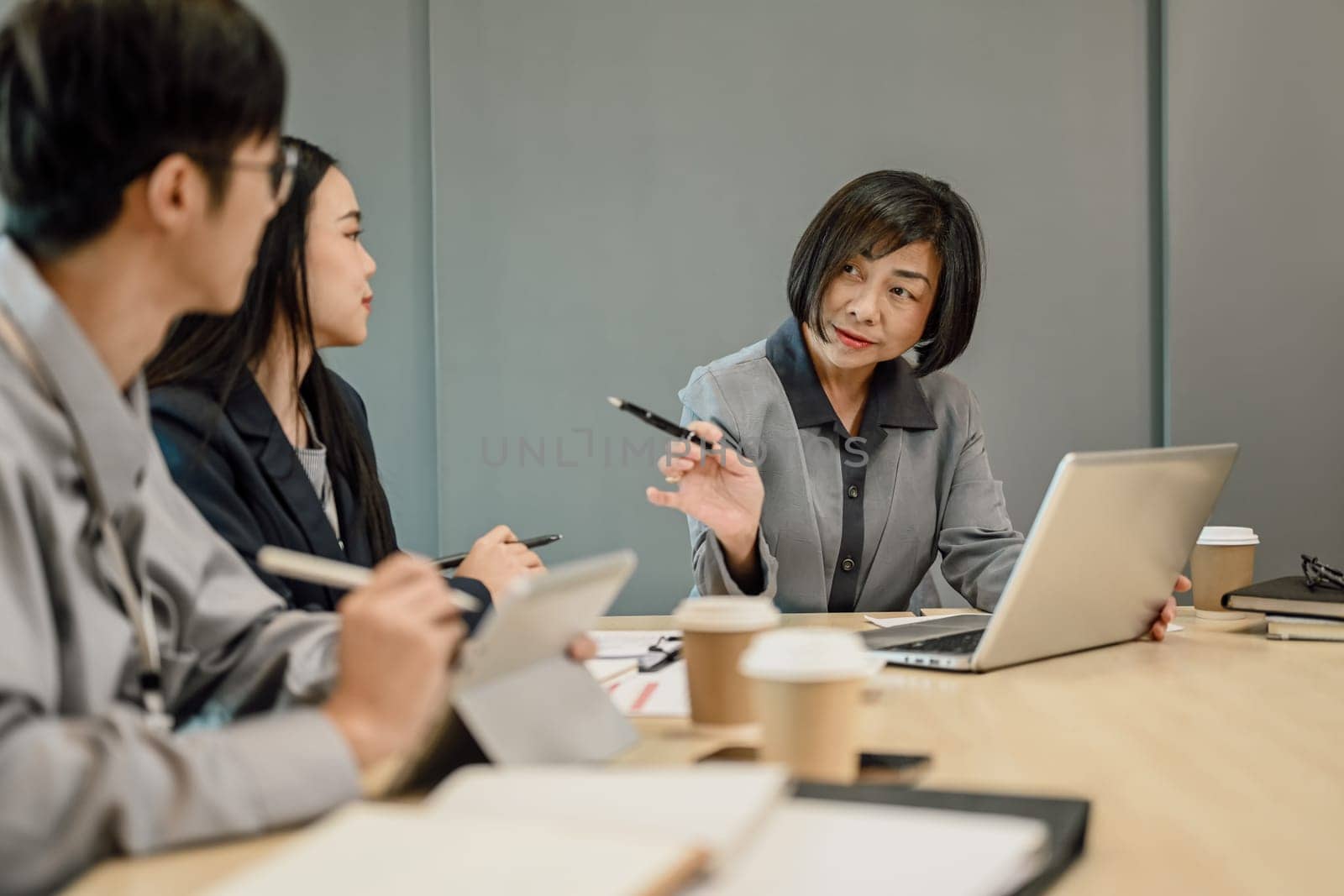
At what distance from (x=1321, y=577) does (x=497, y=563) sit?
1196mm

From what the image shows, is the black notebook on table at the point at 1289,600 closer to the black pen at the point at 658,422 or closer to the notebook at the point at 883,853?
the black pen at the point at 658,422

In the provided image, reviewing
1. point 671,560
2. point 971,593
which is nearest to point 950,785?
point 971,593

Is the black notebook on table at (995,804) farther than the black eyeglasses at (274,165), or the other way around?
the black eyeglasses at (274,165)

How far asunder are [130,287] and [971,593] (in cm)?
156

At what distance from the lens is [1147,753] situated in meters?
1.06

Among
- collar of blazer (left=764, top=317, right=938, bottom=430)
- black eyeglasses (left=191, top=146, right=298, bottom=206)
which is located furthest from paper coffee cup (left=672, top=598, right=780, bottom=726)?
collar of blazer (left=764, top=317, right=938, bottom=430)

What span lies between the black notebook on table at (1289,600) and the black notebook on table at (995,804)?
1.04m

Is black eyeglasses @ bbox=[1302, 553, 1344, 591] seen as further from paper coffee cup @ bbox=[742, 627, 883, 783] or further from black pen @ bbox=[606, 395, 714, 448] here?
paper coffee cup @ bbox=[742, 627, 883, 783]

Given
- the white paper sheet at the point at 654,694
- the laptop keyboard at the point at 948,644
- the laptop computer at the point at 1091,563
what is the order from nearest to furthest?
1. the white paper sheet at the point at 654,694
2. the laptop computer at the point at 1091,563
3. the laptop keyboard at the point at 948,644

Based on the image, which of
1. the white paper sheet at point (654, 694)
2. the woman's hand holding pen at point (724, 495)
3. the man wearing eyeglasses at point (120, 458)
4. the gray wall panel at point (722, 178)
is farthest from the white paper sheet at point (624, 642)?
the gray wall panel at point (722, 178)

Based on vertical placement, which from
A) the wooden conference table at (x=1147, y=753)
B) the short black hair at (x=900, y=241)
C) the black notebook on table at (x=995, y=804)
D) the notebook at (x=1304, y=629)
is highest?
the short black hair at (x=900, y=241)

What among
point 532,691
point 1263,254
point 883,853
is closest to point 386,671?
point 532,691

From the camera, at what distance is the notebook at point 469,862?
0.60m

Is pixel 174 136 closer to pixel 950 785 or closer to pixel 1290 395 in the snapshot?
pixel 950 785
